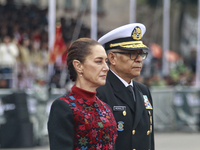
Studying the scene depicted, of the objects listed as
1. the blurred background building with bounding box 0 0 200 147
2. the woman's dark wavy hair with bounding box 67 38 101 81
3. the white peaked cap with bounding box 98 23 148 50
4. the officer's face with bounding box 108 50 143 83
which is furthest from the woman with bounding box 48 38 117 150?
the blurred background building with bounding box 0 0 200 147

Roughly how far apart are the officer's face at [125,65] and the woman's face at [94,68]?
28.6 inches

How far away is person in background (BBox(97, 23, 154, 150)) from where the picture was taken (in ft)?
11.6

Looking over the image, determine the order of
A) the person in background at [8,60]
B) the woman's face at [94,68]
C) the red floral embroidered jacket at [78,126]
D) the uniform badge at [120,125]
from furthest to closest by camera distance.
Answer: the person in background at [8,60]
the uniform badge at [120,125]
the woman's face at [94,68]
the red floral embroidered jacket at [78,126]

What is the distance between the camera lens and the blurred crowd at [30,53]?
1441 centimetres

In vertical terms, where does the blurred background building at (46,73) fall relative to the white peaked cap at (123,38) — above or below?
below

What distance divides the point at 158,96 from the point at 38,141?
182 inches

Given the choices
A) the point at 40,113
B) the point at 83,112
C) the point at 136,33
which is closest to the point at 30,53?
the point at 40,113

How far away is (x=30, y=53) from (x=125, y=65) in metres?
13.3

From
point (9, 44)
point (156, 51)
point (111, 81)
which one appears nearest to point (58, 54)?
point (9, 44)

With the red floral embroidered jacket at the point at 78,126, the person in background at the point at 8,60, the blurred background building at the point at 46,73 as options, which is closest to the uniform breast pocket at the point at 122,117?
the red floral embroidered jacket at the point at 78,126

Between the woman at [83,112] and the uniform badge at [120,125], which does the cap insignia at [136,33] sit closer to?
the uniform badge at [120,125]

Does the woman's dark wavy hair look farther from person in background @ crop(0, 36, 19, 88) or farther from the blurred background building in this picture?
person in background @ crop(0, 36, 19, 88)

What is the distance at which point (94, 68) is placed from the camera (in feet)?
9.51

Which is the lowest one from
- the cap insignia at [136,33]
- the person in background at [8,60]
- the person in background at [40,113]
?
the person in background at [40,113]
